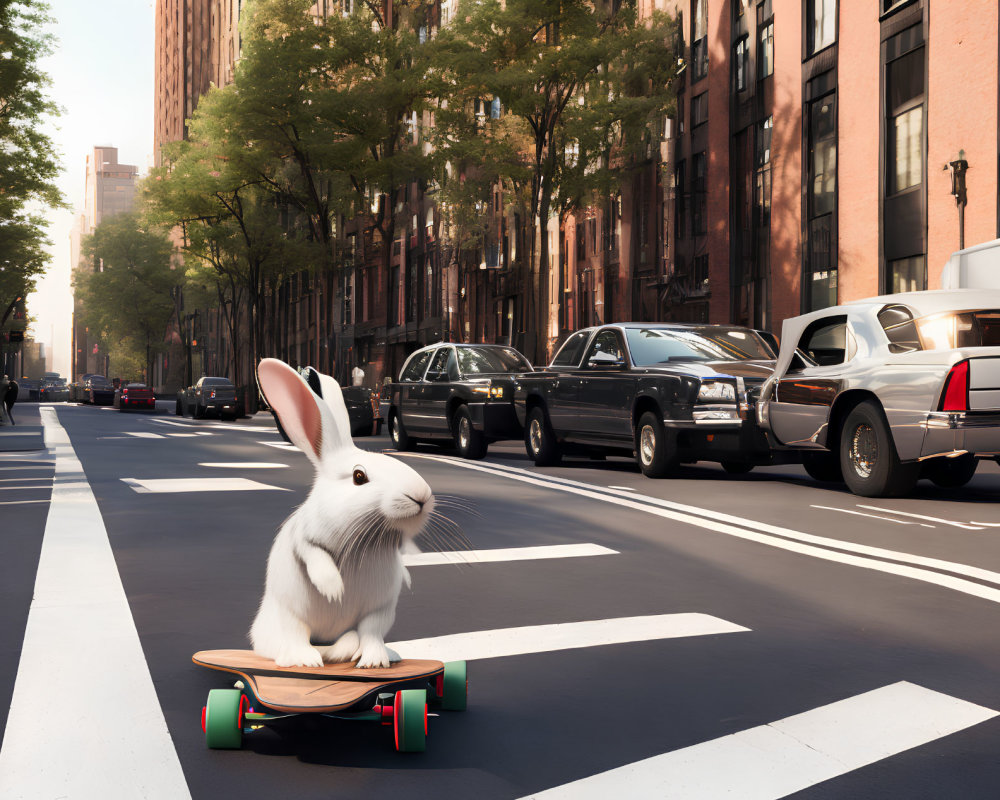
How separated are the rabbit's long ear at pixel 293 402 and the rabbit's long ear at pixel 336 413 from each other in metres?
0.04

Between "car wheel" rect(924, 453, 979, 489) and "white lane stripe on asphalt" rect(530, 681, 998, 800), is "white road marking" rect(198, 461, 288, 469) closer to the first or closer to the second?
"car wheel" rect(924, 453, 979, 489)

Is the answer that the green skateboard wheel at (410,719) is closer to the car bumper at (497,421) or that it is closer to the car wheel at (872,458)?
the car wheel at (872,458)

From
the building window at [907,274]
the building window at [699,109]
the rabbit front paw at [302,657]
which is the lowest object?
the rabbit front paw at [302,657]

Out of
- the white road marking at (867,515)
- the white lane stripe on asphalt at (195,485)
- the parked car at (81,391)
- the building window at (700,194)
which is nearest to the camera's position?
the white road marking at (867,515)

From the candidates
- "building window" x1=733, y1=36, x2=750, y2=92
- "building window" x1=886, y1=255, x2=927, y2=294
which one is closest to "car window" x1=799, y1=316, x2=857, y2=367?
"building window" x1=886, y1=255, x2=927, y2=294

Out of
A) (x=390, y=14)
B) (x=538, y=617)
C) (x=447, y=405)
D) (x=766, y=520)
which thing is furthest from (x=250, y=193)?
(x=538, y=617)

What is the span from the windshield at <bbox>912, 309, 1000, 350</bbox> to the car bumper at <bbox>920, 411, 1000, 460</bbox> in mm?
874

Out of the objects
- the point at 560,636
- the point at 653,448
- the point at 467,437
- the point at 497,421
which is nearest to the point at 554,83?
the point at 467,437

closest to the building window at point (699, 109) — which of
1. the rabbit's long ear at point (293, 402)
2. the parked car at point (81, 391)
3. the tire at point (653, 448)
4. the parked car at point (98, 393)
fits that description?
the tire at point (653, 448)

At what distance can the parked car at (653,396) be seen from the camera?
45.5 ft

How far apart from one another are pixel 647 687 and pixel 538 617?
1.45 m

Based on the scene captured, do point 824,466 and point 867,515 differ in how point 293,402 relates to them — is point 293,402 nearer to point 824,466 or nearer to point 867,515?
point 867,515

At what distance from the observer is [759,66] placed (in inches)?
1258

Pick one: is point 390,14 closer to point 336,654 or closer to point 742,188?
point 742,188
